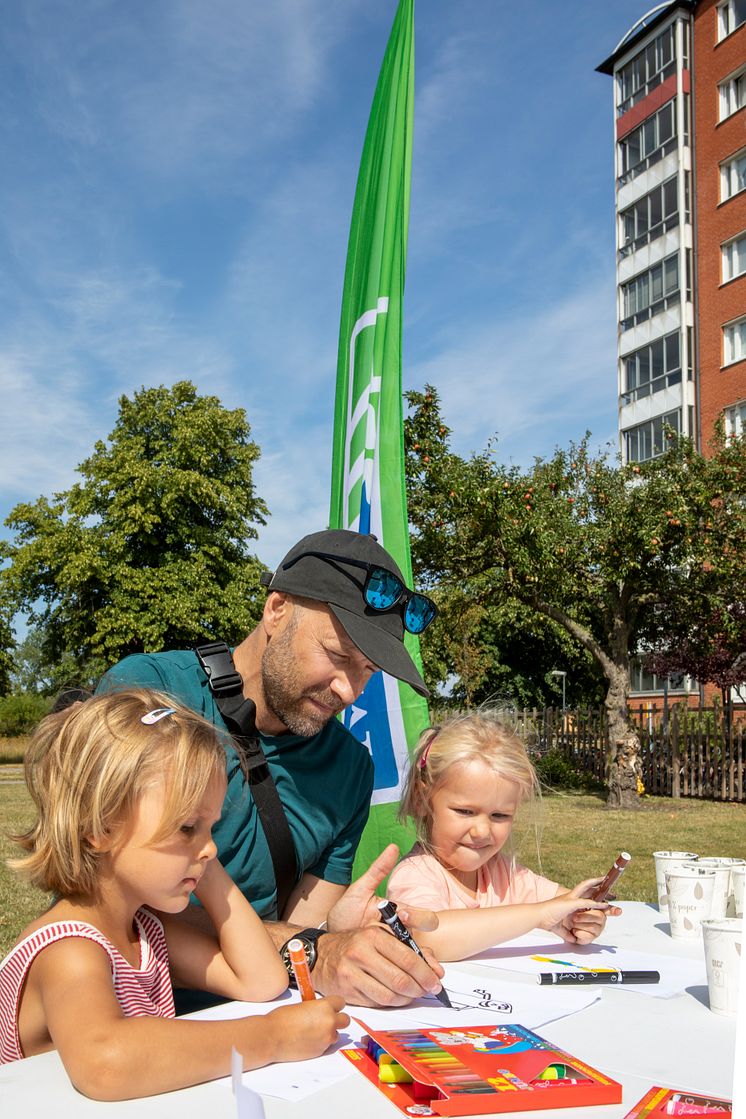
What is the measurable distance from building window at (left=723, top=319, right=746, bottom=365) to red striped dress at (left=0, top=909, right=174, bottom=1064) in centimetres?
2817

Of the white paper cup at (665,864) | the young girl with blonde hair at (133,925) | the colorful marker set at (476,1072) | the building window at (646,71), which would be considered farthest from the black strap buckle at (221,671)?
the building window at (646,71)

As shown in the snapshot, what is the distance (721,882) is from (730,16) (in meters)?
32.1

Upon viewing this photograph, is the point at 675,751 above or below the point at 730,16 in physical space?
below

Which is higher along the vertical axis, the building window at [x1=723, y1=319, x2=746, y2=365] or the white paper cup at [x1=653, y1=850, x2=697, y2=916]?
the building window at [x1=723, y1=319, x2=746, y2=365]

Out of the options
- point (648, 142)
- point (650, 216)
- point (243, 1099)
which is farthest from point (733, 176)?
point (243, 1099)

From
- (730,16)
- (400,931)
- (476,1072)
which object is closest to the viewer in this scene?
(476,1072)

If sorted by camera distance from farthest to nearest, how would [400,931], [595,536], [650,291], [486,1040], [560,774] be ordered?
[650,291] < [560,774] < [595,536] < [400,931] < [486,1040]

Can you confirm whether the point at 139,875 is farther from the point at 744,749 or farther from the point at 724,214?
the point at 724,214

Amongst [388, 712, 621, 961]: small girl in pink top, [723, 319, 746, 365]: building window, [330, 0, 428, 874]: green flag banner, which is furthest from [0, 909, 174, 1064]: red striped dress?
[723, 319, 746, 365]: building window

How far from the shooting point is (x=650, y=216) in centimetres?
3117

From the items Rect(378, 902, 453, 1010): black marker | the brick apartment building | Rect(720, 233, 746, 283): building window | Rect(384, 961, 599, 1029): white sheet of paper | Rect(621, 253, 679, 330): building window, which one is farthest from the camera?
Rect(621, 253, 679, 330): building window

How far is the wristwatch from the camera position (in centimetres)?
215

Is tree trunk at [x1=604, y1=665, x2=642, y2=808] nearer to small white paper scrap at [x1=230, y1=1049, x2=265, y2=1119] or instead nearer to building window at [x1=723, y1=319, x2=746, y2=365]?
building window at [x1=723, y1=319, x2=746, y2=365]

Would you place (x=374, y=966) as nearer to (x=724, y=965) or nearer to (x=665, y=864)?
(x=724, y=965)
